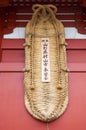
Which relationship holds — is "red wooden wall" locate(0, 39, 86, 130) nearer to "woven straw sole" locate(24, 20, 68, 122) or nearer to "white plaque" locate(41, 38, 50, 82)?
"woven straw sole" locate(24, 20, 68, 122)

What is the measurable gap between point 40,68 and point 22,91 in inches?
10.9

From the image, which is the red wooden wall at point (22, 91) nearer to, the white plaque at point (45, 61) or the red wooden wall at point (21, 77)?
the red wooden wall at point (21, 77)

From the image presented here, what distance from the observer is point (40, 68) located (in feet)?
9.36

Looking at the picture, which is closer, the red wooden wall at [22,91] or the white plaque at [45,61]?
the red wooden wall at [22,91]

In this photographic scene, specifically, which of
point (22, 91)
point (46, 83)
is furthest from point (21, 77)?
point (46, 83)

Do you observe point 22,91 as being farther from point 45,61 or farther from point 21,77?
point 45,61

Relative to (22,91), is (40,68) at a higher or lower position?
higher

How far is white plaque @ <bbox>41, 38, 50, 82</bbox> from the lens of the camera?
9.24 feet

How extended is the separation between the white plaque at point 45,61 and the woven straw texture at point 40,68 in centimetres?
3

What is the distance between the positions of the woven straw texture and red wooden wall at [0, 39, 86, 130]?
6 centimetres

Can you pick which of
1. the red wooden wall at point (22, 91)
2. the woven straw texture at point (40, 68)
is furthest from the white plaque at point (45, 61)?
the red wooden wall at point (22, 91)

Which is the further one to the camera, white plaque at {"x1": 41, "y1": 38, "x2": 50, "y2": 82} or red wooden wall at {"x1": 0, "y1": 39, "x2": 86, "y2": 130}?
white plaque at {"x1": 41, "y1": 38, "x2": 50, "y2": 82}

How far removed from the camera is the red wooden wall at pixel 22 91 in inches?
104

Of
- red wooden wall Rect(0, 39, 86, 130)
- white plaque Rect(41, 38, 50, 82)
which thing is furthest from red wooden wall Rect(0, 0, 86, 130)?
white plaque Rect(41, 38, 50, 82)
